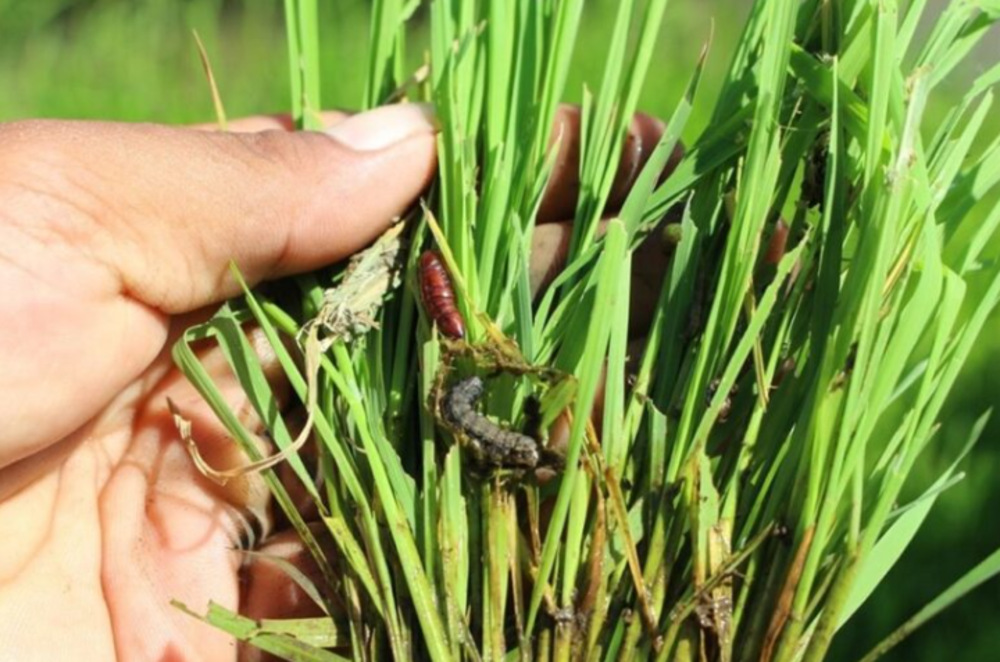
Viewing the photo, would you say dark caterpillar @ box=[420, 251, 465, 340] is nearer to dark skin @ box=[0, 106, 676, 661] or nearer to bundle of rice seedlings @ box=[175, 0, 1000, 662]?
bundle of rice seedlings @ box=[175, 0, 1000, 662]

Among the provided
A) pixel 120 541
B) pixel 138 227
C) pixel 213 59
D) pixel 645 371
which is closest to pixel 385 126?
pixel 138 227

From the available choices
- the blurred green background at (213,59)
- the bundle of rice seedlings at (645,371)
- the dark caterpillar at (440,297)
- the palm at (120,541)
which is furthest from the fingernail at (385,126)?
the blurred green background at (213,59)

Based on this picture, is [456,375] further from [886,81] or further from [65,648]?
[65,648]

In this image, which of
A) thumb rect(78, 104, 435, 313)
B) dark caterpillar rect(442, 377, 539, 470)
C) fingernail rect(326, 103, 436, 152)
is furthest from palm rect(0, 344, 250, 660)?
dark caterpillar rect(442, 377, 539, 470)

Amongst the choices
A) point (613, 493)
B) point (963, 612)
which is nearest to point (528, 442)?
point (613, 493)

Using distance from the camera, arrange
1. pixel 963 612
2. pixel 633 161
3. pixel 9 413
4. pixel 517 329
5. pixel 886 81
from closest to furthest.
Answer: pixel 886 81
pixel 517 329
pixel 9 413
pixel 633 161
pixel 963 612

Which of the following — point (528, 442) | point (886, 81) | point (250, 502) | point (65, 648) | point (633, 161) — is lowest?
point (65, 648)

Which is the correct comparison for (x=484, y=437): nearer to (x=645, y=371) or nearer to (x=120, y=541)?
(x=645, y=371)

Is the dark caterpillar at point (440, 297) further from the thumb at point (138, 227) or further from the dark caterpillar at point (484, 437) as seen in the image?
the thumb at point (138, 227)

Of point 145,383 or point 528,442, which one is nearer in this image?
point 528,442
